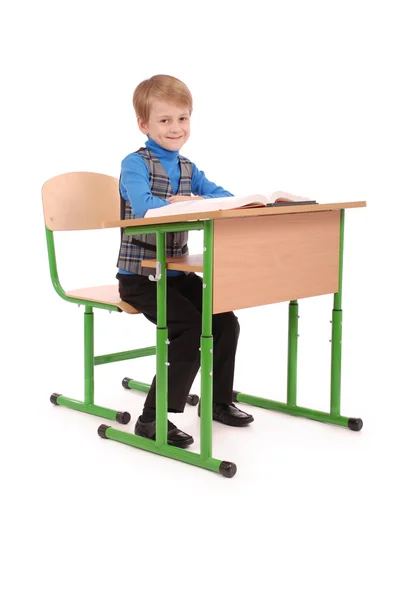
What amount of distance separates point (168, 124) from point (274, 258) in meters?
0.66

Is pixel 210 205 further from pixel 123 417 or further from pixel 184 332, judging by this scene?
pixel 123 417

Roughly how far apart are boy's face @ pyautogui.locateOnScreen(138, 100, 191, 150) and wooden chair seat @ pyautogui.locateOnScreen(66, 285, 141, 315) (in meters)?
Result: 0.59

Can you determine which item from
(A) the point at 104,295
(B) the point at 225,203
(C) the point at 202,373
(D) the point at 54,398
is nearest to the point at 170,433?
(C) the point at 202,373

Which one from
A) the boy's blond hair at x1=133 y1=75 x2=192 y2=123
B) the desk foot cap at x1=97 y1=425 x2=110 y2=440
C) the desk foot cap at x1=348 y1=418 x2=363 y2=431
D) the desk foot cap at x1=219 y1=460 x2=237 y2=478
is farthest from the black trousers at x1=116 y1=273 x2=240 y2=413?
the boy's blond hair at x1=133 y1=75 x2=192 y2=123

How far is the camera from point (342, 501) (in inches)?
87.5

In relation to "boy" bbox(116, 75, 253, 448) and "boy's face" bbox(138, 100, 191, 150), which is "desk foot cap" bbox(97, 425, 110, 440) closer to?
"boy" bbox(116, 75, 253, 448)

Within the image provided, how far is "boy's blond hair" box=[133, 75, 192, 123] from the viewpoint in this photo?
275 cm

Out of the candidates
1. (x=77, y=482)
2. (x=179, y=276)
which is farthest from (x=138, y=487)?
(x=179, y=276)

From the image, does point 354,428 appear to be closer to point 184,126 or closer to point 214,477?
point 214,477

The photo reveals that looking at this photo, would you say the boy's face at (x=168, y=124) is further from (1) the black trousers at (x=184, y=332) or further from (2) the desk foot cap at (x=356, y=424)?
(2) the desk foot cap at (x=356, y=424)

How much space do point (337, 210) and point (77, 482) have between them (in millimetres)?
1331

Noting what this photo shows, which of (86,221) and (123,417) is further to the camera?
(86,221)

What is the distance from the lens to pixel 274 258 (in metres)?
2.54

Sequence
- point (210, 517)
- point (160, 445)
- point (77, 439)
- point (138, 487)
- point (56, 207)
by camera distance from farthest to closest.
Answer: point (56, 207)
point (77, 439)
point (160, 445)
point (138, 487)
point (210, 517)
